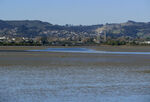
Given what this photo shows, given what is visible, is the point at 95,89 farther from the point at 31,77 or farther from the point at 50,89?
the point at 31,77

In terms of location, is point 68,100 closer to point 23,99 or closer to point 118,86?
point 23,99

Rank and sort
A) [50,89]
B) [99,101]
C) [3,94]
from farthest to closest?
[50,89] < [3,94] < [99,101]

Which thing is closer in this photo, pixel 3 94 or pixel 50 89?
pixel 3 94

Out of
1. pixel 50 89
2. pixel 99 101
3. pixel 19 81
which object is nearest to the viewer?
pixel 99 101

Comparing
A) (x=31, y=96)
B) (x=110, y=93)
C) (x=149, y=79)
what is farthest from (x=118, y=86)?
(x=31, y=96)

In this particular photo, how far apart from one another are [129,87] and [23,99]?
539cm

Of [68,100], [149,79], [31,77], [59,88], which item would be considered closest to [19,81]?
[31,77]

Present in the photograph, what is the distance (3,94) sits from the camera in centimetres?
1391

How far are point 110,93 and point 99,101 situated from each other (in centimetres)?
167

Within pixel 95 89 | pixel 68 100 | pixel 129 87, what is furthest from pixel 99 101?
pixel 129 87

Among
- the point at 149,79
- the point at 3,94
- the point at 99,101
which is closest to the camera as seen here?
the point at 99,101

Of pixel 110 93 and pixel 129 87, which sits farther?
pixel 129 87

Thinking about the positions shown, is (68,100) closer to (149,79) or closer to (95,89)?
(95,89)

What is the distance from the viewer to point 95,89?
15.4 meters
